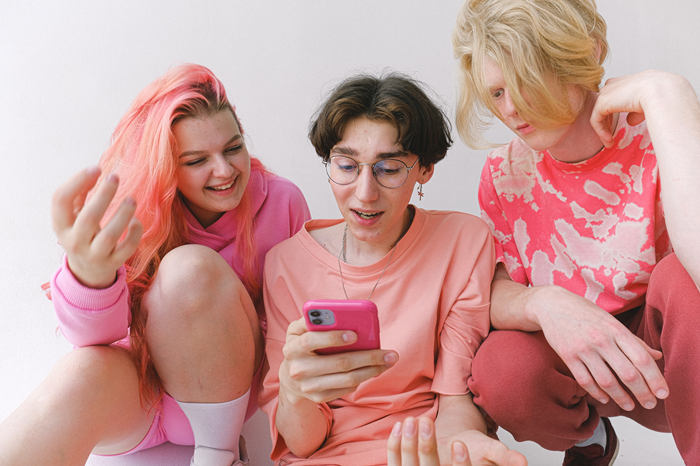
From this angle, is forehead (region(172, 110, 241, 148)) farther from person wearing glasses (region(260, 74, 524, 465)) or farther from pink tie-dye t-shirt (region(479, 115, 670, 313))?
pink tie-dye t-shirt (region(479, 115, 670, 313))

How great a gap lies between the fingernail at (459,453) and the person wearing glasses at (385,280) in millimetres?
219

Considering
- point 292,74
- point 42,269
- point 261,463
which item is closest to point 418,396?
point 261,463

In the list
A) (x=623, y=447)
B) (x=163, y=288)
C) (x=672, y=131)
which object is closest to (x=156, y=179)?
(x=163, y=288)

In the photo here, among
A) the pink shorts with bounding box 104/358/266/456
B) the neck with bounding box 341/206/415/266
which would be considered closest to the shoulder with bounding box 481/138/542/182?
the neck with bounding box 341/206/415/266

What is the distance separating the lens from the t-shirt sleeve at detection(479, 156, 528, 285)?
1637 mm

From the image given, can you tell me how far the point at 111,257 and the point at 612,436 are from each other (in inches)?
48.6

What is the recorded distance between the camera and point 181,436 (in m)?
1.59

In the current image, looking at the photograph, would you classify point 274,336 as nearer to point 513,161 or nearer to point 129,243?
point 129,243

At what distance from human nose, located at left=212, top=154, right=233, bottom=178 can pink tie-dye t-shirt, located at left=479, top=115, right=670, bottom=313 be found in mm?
615

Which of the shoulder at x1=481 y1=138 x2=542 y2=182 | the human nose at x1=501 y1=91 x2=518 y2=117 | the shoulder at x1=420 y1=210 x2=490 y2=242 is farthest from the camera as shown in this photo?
the shoulder at x1=481 y1=138 x2=542 y2=182

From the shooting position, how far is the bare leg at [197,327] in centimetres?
144

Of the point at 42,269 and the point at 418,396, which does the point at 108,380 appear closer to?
the point at 418,396

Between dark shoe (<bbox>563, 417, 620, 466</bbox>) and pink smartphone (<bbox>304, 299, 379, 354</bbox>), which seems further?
dark shoe (<bbox>563, 417, 620, 466</bbox>)

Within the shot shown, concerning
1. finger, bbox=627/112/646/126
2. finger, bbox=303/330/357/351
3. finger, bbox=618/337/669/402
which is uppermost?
finger, bbox=627/112/646/126
